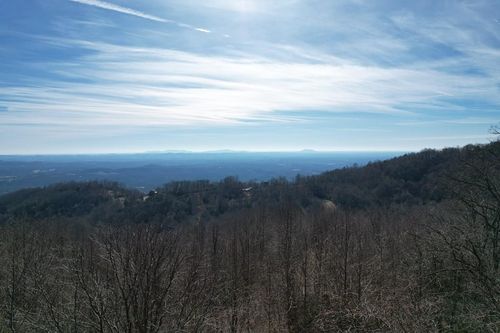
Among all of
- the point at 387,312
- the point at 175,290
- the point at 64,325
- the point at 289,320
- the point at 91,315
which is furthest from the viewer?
the point at 289,320

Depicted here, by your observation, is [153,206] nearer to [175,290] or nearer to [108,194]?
[108,194]

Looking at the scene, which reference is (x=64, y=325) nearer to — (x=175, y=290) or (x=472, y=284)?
(x=175, y=290)

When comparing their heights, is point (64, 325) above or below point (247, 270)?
above

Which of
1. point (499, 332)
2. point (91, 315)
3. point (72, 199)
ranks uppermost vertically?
point (91, 315)

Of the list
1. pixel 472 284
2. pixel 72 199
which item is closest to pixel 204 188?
pixel 72 199

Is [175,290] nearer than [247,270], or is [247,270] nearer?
[175,290]

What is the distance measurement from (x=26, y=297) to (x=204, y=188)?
118 meters

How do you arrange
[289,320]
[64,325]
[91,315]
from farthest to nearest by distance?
[289,320], [64,325], [91,315]

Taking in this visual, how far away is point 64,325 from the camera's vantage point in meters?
13.0

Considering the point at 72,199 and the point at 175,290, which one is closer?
the point at 175,290

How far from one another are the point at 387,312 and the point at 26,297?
64.2 feet

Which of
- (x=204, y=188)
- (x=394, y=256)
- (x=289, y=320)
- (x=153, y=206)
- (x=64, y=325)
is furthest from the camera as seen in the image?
(x=204, y=188)

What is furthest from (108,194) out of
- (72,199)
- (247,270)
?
(247,270)

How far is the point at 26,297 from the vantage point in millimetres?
22828
